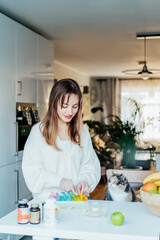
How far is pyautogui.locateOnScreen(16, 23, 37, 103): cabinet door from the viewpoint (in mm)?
3500

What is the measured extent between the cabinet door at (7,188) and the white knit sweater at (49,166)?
1.34 m

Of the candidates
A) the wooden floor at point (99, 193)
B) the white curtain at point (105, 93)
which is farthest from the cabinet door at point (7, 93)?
the white curtain at point (105, 93)

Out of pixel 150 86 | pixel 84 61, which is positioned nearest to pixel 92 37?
pixel 84 61

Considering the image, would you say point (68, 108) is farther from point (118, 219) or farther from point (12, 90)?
point (12, 90)

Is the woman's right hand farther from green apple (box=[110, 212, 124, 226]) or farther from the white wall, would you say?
the white wall

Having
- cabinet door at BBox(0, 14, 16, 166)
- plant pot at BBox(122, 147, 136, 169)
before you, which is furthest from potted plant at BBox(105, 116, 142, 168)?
cabinet door at BBox(0, 14, 16, 166)

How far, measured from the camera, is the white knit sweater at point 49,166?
6.00 ft

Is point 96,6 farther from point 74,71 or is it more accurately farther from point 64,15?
point 74,71

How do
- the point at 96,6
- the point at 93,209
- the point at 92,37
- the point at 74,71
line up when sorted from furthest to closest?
the point at 74,71 → the point at 92,37 → the point at 96,6 → the point at 93,209

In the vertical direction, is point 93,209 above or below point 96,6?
below

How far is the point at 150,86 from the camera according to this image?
11.1 meters

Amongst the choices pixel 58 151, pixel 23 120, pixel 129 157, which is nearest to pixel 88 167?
pixel 58 151

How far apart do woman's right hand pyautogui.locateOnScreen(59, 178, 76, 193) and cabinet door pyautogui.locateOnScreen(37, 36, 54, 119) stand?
7.96 feet

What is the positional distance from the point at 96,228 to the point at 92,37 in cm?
372
